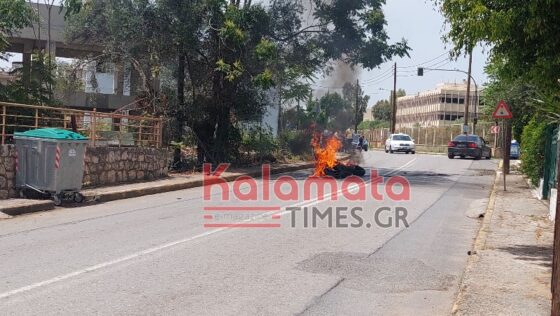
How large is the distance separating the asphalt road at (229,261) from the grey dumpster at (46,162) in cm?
80

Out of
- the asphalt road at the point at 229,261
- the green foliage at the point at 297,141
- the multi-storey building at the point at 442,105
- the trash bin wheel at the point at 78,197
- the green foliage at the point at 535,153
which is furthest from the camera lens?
the multi-storey building at the point at 442,105

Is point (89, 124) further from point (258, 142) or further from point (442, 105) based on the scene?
point (442, 105)

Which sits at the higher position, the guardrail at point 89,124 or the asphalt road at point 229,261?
the guardrail at point 89,124

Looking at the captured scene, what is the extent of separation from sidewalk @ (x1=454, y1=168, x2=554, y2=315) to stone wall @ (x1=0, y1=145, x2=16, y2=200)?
935 centimetres

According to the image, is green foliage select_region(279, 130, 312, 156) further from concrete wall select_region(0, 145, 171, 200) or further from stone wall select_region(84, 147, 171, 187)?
concrete wall select_region(0, 145, 171, 200)

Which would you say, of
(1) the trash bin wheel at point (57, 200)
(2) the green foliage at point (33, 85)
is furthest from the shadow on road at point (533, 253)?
(2) the green foliage at point (33, 85)

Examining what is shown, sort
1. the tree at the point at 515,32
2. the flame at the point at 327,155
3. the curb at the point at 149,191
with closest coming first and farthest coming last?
the tree at the point at 515,32
the curb at the point at 149,191
the flame at the point at 327,155

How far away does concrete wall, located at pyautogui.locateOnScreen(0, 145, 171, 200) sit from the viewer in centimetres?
1319

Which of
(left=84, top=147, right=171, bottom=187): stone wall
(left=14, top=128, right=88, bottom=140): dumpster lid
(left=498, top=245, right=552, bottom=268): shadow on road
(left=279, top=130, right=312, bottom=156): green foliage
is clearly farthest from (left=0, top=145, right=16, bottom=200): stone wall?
(left=279, top=130, right=312, bottom=156): green foliage

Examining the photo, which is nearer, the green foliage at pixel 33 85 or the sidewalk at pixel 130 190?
the sidewalk at pixel 130 190

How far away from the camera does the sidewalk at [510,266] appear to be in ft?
20.0

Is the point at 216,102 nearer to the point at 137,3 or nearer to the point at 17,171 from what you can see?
the point at 137,3

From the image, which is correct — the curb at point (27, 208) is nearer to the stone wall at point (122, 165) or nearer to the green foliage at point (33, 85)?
the stone wall at point (122, 165)

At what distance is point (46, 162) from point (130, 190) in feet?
9.26
